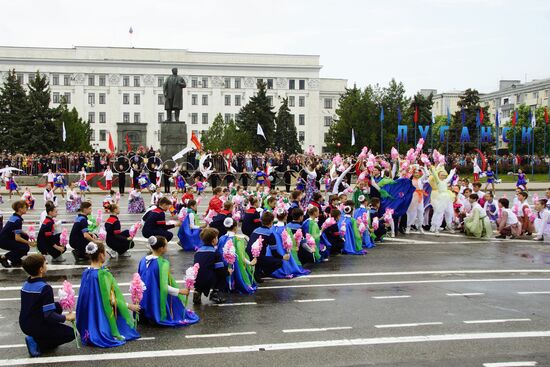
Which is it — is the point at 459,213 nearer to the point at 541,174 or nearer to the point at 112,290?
the point at 112,290

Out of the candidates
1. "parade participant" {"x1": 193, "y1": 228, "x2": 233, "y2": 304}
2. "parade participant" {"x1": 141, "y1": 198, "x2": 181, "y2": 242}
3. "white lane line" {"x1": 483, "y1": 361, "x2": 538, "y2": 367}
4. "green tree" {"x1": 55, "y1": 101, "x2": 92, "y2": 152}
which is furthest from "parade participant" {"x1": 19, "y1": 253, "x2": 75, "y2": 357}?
"green tree" {"x1": 55, "y1": 101, "x2": 92, "y2": 152}

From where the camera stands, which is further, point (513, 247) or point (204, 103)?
point (204, 103)

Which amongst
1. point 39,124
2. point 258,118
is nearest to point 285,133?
point 258,118

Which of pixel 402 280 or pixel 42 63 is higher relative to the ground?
pixel 42 63

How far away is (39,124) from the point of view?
68000mm

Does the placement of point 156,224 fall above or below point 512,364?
above

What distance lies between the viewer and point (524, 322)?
32.7 ft

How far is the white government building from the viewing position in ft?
345

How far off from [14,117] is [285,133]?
37.8 m

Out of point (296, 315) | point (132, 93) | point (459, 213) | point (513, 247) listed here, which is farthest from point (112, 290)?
point (132, 93)

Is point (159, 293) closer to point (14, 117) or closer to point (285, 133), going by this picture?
point (14, 117)

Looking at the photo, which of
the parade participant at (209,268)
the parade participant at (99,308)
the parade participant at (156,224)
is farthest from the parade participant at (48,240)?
the parade participant at (99,308)

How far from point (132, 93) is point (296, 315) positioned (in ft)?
335

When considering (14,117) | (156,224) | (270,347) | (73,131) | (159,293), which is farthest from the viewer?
(73,131)
